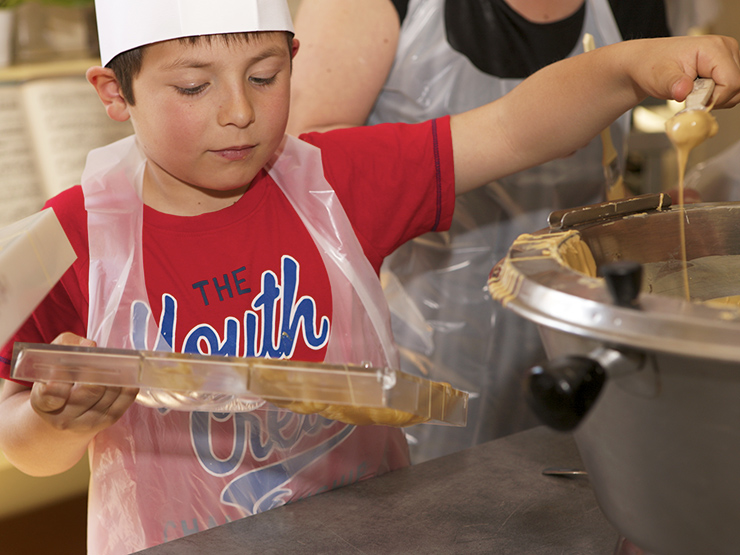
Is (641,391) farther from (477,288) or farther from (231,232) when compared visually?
(477,288)

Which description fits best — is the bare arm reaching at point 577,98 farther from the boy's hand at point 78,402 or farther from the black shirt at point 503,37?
the boy's hand at point 78,402

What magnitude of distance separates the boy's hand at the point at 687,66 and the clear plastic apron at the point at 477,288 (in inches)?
18.2

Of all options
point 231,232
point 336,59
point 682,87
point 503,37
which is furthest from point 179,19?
point 503,37

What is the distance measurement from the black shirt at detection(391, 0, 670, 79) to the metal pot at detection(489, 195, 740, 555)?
62 cm

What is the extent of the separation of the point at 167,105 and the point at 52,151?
93 centimetres

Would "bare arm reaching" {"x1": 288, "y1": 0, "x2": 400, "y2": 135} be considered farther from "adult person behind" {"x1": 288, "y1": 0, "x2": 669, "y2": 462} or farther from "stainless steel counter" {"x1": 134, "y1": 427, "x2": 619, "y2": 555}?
"stainless steel counter" {"x1": 134, "y1": 427, "x2": 619, "y2": 555}

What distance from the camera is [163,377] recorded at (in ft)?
1.75

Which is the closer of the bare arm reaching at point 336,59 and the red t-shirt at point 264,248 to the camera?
the red t-shirt at point 264,248

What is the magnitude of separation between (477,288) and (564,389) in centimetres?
79

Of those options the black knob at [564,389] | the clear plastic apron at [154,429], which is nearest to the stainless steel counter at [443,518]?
the clear plastic apron at [154,429]

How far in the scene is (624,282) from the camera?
397mm

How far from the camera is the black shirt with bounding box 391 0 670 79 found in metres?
1.09

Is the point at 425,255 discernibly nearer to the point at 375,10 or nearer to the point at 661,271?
the point at 375,10

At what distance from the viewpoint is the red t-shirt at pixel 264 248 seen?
Result: 30.8 inches
